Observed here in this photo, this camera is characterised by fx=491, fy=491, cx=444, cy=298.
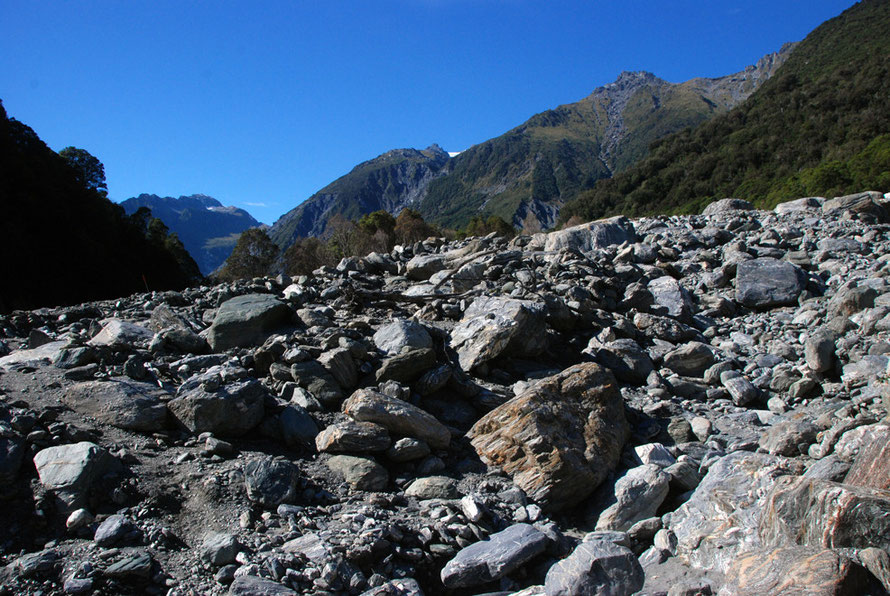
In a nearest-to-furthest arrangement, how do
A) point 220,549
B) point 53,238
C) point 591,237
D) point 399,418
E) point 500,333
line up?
point 220,549 < point 399,418 < point 500,333 < point 591,237 < point 53,238

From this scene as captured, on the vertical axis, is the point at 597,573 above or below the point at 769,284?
below

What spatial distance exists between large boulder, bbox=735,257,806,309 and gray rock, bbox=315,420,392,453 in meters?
7.93

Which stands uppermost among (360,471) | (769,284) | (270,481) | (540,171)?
(540,171)

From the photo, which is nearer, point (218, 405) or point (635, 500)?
point (635, 500)

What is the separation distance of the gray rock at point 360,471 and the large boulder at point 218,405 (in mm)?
912

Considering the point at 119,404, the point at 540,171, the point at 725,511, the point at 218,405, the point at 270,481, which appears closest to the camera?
the point at 725,511

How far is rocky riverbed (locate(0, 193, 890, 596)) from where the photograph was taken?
3.05 metres

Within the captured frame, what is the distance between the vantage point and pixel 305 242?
25.9 m

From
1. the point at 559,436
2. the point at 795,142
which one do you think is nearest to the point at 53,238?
the point at 559,436

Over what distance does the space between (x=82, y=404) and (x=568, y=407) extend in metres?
4.57

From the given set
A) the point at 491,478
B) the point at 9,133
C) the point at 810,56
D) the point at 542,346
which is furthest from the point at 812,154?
the point at 9,133

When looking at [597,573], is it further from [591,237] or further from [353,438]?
[591,237]

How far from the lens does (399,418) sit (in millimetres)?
4777

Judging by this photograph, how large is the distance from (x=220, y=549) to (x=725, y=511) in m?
3.48
